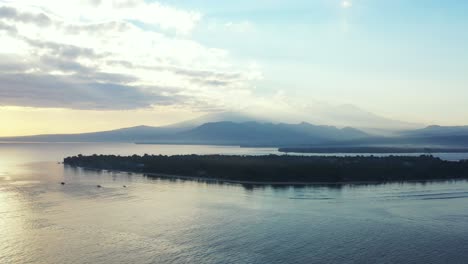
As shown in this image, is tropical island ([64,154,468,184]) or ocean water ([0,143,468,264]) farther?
tropical island ([64,154,468,184])

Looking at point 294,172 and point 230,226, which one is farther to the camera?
point 294,172

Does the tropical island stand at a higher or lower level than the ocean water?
higher

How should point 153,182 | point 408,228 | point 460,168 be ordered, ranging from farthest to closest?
point 460,168
point 153,182
point 408,228

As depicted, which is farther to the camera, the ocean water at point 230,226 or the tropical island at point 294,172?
the tropical island at point 294,172

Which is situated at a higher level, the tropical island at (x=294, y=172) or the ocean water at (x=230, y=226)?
the tropical island at (x=294, y=172)

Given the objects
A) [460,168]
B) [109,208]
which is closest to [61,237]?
[109,208]

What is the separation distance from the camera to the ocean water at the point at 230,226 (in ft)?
54.5

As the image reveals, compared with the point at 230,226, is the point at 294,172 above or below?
above

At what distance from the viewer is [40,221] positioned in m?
22.0

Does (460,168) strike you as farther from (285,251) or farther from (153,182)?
(285,251)

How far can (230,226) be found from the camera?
2136 cm

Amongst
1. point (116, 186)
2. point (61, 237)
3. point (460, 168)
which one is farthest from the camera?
point (460, 168)

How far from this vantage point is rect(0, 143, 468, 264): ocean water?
16.6 metres

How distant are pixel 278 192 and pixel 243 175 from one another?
8573 millimetres
